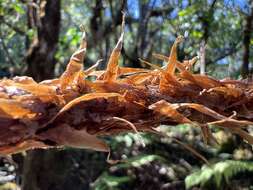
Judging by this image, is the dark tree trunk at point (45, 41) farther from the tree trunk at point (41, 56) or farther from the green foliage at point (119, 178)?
the green foliage at point (119, 178)

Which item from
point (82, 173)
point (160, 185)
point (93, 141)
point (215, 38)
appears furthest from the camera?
point (82, 173)

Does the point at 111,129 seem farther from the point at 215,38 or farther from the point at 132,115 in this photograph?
the point at 215,38

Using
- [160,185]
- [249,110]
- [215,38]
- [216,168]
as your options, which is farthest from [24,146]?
[160,185]

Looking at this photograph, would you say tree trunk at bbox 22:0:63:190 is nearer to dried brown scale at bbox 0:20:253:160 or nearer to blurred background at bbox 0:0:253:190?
blurred background at bbox 0:0:253:190

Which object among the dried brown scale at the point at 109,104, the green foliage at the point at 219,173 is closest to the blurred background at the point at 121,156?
the green foliage at the point at 219,173

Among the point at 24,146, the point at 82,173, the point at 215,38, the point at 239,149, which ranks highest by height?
the point at 24,146

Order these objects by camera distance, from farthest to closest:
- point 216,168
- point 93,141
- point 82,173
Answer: point 82,173 < point 216,168 < point 93,141
